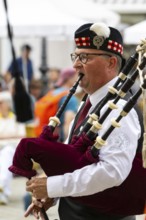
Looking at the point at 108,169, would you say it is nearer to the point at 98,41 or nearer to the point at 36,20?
the point at 98,41

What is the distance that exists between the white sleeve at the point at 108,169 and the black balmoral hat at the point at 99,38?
1.49ft

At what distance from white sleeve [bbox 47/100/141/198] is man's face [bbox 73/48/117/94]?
0.32 m

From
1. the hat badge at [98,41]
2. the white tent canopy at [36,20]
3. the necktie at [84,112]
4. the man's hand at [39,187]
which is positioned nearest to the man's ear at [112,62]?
the hat badge at [98,41]

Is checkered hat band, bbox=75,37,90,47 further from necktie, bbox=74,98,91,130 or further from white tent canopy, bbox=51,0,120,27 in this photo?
white tent canopy, bbox=51,0,120,27

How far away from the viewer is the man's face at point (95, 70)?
4762mm

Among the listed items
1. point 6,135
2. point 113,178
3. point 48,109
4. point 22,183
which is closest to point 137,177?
point 113,178

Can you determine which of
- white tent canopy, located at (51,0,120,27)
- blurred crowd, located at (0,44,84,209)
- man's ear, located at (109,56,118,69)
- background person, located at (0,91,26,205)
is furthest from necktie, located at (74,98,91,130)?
white tent canopy, located at (51,0,120,27)

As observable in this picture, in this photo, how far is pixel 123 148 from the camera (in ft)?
14.5

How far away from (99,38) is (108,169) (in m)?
0.76

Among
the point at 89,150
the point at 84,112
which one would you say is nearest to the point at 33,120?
the point at 84,112

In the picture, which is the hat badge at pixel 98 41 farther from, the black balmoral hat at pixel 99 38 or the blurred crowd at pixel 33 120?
the blurred crowd at pixel 33 120

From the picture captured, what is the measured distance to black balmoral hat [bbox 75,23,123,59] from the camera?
479cm

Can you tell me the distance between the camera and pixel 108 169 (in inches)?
174

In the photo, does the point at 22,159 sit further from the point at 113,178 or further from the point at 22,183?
the point at 22,183
